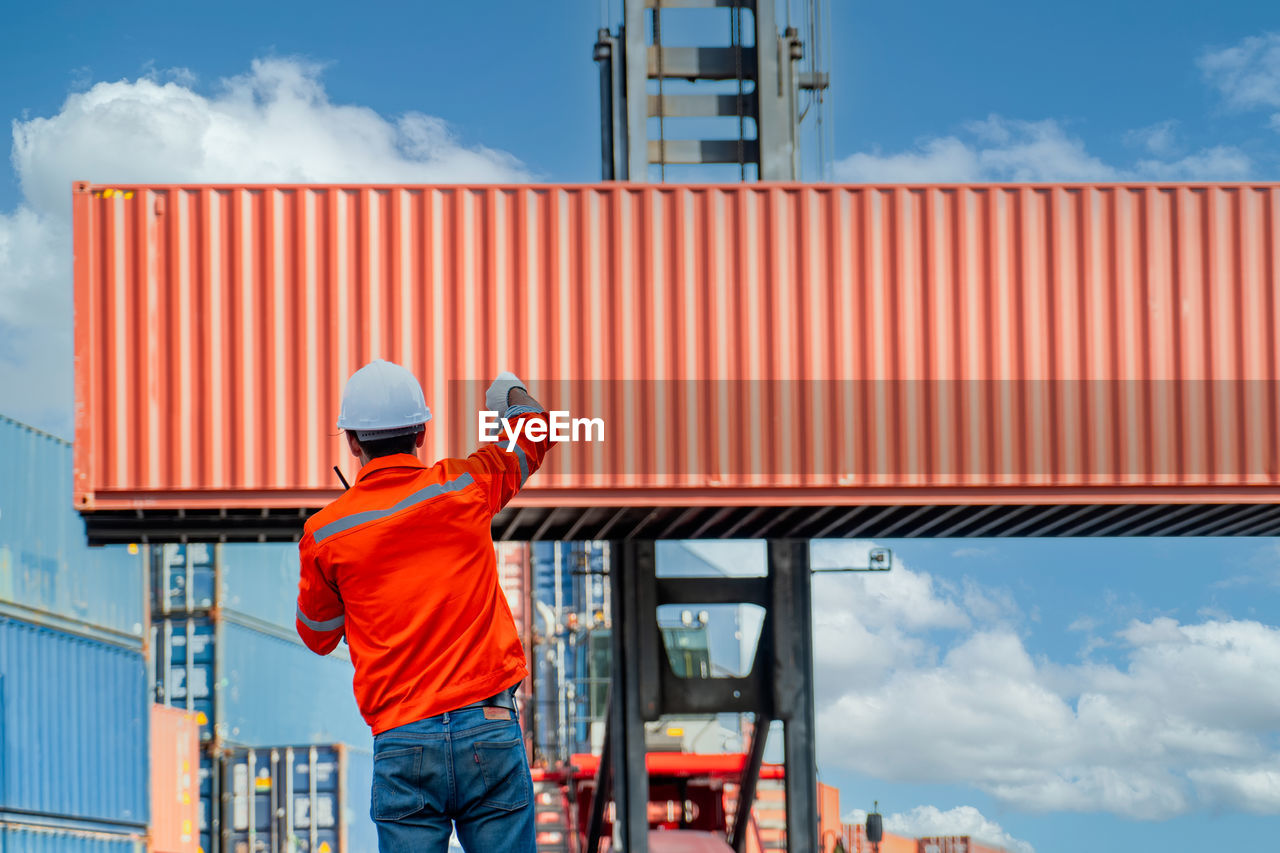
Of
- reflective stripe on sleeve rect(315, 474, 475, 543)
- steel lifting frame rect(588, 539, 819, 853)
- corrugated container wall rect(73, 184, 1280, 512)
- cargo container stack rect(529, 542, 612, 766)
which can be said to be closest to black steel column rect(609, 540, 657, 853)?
steel lifting frame rect(588, 539, 819, 853)

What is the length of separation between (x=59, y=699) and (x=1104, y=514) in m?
16.5

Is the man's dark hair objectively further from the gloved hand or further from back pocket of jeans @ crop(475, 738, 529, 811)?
back pocket of jeans @ crop(475, 738, 529, 811)

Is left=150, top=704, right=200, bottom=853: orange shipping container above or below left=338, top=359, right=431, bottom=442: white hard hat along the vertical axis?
below

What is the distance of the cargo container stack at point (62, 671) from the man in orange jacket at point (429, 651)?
788 inches

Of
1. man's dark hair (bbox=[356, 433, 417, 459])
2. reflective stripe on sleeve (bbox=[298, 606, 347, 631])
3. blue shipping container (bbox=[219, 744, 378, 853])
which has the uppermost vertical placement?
man's dark hair (bbox=[356, 433, 417, 459])

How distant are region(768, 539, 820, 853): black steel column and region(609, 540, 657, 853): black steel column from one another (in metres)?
1.05

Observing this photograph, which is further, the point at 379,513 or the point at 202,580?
the point at 202,580

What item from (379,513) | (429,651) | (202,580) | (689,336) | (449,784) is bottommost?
(202,580)

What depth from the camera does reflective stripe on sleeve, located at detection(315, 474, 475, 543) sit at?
3.37 m

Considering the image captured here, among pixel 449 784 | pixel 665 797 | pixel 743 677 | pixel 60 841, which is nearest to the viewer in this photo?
pixel 449 784

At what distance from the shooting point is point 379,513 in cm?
337

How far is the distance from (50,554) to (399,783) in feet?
71.9

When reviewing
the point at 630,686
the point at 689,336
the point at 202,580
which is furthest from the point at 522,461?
the point at 202,580

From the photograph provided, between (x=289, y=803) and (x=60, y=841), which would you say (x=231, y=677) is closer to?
(x=289, y=803)
